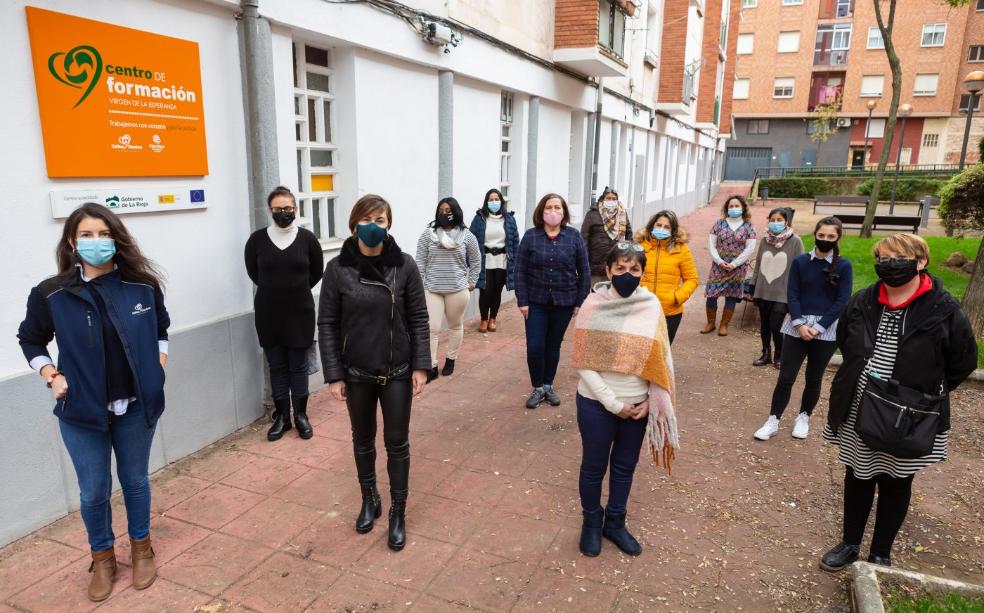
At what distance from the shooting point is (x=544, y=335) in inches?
233

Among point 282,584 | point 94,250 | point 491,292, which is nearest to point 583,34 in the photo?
point 491,292

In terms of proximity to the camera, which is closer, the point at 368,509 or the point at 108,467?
the point at 108,467

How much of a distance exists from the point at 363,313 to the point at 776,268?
213 inches

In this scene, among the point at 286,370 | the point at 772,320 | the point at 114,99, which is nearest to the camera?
the point at 114,99

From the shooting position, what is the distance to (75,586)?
11.2 ft

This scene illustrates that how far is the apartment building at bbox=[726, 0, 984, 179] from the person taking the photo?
146 ft

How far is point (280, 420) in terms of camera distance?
536cm

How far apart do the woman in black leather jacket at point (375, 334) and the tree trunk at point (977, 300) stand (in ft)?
24.7

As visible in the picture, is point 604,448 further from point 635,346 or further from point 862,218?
point 862,218

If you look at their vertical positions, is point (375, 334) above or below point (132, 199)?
below

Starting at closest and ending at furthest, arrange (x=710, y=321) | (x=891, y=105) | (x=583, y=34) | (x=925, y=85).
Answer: (x=710, y=321) → (x=583, y=34) → (x=891, y=105) → (x=925, y=85)

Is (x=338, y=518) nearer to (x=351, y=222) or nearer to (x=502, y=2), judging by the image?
(x=351, y=222)

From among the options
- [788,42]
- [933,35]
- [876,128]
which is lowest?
[876,128]

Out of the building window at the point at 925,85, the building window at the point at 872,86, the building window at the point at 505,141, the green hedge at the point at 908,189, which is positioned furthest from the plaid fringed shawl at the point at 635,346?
the building window at the point at 925,85
